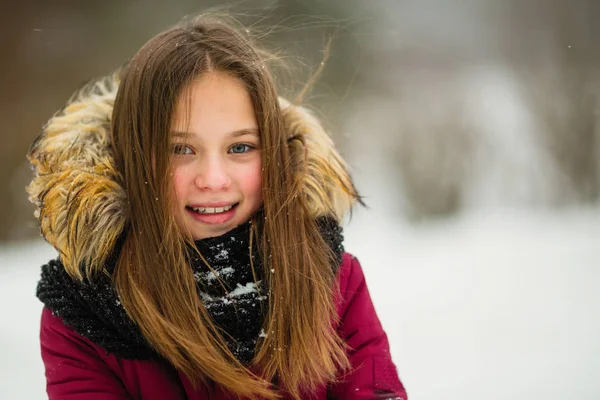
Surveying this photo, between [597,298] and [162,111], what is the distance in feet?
8.50

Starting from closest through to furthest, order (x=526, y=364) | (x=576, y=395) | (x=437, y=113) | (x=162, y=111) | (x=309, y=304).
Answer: (x=162, y=111)
(x=309, y=304)
(x=576, y=395)
(x=526, y=364)
(x=437, y=113)

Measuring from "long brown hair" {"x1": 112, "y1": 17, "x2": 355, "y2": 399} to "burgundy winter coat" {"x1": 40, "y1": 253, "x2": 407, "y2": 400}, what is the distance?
5cm

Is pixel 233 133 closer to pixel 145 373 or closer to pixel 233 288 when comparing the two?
pixel 233 288

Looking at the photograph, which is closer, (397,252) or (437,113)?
(397,252)

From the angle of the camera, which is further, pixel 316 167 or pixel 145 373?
pixel 316 167

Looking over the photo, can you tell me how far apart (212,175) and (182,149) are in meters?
0.10

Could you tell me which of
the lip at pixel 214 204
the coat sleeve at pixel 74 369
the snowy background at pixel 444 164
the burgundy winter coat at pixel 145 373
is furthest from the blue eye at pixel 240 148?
the snowy background at pixel 444 164

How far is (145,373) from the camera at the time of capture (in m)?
1.50

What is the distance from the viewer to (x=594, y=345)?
2707mm

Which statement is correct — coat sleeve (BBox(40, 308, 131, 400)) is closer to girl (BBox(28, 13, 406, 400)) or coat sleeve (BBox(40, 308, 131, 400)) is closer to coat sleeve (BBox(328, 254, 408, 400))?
girl (BBox(28, 13, 406, 400))

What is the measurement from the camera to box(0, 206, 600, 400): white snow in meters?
2.47

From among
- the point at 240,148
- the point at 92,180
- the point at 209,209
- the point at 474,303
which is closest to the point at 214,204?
the point at 209,209

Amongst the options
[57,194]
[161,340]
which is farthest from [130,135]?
[161,340]

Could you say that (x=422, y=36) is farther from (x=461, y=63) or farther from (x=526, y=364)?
(x=526, y=364)
